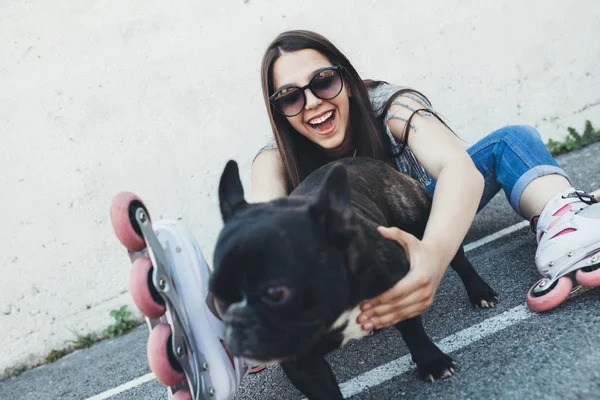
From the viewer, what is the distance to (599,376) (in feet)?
4.80

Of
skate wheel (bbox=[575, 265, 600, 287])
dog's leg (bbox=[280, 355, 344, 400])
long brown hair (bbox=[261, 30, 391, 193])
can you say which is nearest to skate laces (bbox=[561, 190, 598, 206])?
skate wheel (bbox=[575, 265, 600, 287])

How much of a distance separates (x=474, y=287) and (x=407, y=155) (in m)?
0.76

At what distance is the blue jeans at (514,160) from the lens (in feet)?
7.88

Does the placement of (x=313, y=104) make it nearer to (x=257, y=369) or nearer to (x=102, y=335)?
(x=257, y=369)

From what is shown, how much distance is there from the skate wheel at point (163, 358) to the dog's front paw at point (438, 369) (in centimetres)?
83

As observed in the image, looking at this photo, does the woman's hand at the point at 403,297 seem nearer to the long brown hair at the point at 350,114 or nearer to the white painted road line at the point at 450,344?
the white painted road line at the point at 450,344

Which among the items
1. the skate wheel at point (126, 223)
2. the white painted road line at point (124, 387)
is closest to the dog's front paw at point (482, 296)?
the skate wheel at point (126, 223)

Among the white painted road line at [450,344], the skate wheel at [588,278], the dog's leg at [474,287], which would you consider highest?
the skate wheel at [588,278]

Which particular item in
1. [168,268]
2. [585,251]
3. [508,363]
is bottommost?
[508,363]

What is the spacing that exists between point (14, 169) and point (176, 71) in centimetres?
150

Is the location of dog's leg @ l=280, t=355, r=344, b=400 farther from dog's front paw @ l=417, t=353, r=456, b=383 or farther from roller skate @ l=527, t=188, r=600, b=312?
roller skate @ l=527, t=188, r=600, b=312

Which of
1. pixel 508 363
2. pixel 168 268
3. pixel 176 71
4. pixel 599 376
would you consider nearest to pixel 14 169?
pixel 176 71

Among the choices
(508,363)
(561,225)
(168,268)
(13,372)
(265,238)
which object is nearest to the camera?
(265,238)

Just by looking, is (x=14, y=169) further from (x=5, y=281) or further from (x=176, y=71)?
(x=176, y=71)
